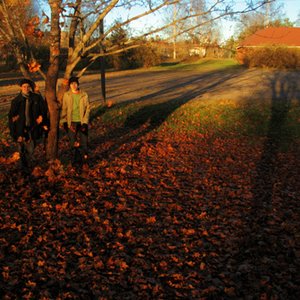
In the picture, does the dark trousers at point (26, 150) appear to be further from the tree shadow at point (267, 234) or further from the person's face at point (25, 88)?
the tree shadow at point (267, 234)

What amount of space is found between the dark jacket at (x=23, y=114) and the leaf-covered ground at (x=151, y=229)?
0.90 metres

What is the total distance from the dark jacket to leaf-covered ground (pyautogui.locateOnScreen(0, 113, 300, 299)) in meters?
0.90

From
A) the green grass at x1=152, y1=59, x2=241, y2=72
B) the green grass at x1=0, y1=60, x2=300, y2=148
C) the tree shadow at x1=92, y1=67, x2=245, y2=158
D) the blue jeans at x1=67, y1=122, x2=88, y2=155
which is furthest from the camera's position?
the green grass at x1=152, y1=59, x2=241, y2=72

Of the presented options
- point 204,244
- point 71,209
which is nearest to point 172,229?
point 204,244

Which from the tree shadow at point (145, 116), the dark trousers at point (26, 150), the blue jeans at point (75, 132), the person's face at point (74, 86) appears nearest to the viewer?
the dark trousers at point (26, 150)

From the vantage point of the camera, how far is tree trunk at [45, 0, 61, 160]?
618cm

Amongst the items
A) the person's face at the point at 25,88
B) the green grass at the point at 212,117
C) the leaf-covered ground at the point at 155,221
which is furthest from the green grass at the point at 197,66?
the person's face at the point at 25,88

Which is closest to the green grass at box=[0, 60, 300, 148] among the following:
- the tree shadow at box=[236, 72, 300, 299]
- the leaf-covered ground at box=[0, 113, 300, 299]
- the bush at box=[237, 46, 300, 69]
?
the tree shadow at box=[236, 72, 300, 299]

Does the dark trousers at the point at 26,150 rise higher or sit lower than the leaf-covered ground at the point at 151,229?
higher

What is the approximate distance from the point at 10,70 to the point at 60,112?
107 ft

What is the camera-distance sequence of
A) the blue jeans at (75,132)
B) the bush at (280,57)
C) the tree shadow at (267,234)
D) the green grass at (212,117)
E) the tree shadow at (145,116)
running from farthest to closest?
the bush at (280,57) < the green grass at (212,117) < the tree shadow at (145,116) < the blue jeans at (75,132) < the tree shadow at (267,234)

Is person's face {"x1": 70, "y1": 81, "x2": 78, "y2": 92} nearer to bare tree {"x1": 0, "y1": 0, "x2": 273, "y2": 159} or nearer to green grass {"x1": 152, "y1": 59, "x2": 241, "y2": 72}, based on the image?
bare tree {"x1": 0, "y1": 0, "x2": 273, "y2": 159}

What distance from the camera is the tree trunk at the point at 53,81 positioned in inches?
243

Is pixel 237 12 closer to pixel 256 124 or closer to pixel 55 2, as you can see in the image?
pixel 55 2
